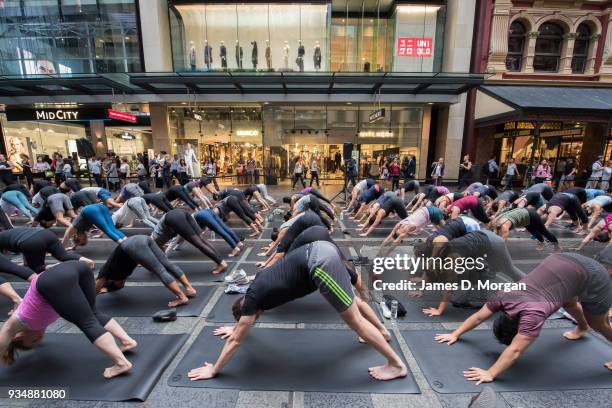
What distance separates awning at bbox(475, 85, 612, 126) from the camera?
10.7 metres

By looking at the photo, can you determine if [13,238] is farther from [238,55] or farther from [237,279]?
[238,55]

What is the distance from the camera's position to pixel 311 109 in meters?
15.6

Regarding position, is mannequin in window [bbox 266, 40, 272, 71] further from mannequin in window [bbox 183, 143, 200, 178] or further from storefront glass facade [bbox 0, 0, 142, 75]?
storefront glass facade [bbox 0, 0, 142, 75]

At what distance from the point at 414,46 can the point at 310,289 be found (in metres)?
16.1

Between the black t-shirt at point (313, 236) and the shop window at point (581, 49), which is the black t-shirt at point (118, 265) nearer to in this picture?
the black t-shirt at point (313, 236)

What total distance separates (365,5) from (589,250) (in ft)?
49.1

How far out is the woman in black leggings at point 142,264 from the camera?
11.4 feet

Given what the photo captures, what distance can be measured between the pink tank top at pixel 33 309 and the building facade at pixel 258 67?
1154 cm

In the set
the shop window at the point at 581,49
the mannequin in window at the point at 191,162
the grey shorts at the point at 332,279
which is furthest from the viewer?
the shop window at the point at 581,49

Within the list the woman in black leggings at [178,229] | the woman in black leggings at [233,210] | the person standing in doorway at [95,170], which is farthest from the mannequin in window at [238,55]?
the woman in black leggings at [178,229]

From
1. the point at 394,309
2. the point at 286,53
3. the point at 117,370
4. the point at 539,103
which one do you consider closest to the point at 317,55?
the point at 286,53

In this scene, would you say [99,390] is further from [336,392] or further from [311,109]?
[311,109]

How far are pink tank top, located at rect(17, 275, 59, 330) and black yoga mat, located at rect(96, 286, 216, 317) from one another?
1320mm

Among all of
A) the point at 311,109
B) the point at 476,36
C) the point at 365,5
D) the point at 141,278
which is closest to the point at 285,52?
the point at 311,109
